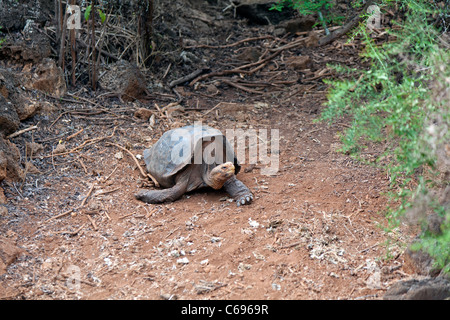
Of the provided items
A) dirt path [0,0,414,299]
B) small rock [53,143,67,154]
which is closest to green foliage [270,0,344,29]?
dirt path [0,0,414,299]

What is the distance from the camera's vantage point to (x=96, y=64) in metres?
6.29

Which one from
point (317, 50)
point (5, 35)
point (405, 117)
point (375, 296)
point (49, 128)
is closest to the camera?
point (405, 117)

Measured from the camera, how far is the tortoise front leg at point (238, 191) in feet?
14.4

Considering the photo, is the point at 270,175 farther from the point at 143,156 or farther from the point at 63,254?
the point at 63,254

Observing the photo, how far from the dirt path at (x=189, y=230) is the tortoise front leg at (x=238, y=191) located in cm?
8

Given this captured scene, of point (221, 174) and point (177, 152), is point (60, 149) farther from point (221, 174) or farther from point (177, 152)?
point (221, 174)

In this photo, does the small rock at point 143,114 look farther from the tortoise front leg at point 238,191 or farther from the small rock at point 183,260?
the small rock at point 183,260

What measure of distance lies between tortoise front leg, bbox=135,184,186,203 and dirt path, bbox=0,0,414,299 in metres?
0.08

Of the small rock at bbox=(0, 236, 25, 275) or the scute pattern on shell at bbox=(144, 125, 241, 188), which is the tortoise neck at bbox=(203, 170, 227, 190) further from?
the small rock at bbox=(0, 236, 25, 275)

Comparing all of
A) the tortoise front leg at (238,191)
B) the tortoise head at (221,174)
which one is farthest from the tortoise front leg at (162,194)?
the tortoise front leg at (238,191)

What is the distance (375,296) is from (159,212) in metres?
2.09

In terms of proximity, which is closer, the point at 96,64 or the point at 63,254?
the point at 63,254

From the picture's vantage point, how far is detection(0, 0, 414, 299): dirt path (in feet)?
10.7

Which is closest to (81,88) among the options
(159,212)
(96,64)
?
(96,64)
